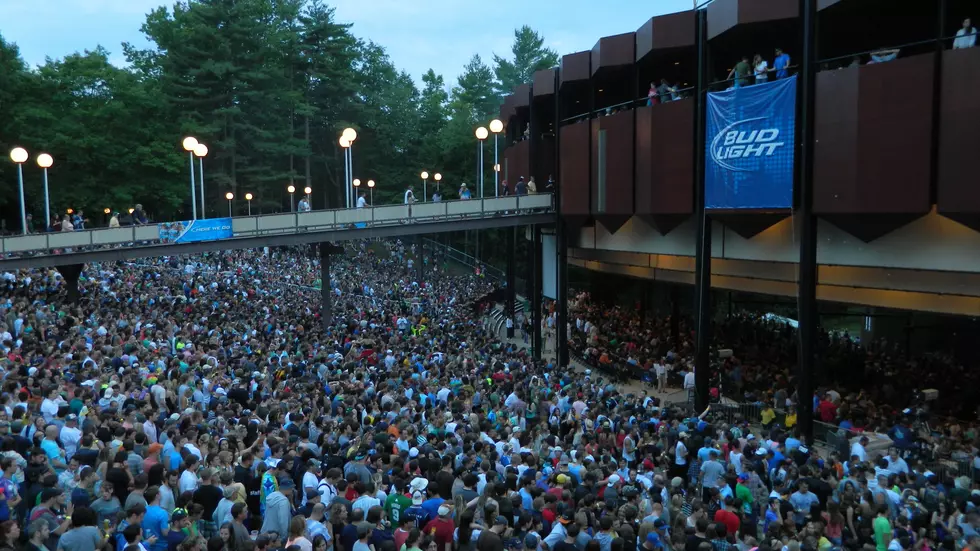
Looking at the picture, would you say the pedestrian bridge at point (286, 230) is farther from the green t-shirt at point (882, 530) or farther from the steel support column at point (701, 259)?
A: the green t-shirt at point (882, 530)

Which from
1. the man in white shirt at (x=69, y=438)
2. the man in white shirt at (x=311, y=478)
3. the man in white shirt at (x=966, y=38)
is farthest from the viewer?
the man in white shirt at (x=966, y=38)

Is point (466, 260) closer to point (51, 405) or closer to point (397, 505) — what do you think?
point (51, 405)

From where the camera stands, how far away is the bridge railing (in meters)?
25.2

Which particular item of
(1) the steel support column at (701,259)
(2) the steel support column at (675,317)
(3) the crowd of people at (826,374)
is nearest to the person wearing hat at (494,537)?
(3) the crowd of people at (826,374)

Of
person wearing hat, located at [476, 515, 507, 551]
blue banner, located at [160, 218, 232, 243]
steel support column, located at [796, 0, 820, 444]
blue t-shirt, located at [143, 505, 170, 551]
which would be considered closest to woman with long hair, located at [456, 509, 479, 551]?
person wearing hat, located at [476, 515, 507, 551]

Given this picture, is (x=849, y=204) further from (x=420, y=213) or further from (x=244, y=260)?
(x=244, y=260)

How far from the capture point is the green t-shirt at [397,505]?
8.90m

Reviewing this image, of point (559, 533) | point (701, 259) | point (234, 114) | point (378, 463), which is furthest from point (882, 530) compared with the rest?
point (234, 114)

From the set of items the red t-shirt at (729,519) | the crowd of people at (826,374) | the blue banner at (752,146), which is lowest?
the crowd of people at (826,374)

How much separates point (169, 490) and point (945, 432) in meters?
15.4

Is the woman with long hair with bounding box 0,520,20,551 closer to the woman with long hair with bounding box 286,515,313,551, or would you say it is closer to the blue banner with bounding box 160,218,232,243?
the woman with long hair with bounding box 286,515,313,551

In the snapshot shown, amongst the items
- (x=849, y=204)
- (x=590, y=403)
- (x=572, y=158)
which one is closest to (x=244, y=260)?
(x=572, y=158)

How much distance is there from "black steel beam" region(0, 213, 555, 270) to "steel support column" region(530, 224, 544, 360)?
2.11m

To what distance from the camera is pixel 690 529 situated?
8.59 meters
